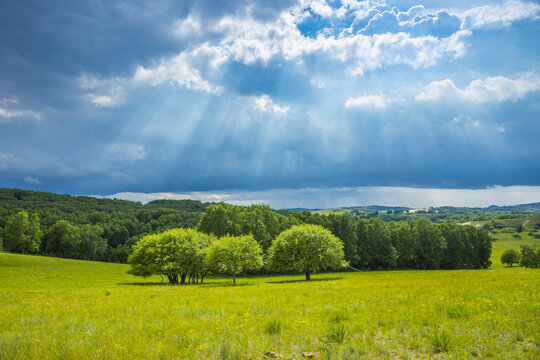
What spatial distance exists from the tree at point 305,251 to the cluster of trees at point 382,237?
30.3m

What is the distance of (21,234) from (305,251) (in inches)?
4400

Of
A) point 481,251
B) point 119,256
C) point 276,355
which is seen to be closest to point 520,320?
point 276,355

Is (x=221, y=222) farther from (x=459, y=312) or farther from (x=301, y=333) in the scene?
(x=459, y=312)

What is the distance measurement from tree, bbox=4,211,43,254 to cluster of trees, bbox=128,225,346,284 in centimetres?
8837

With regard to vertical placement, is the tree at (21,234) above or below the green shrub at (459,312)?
below

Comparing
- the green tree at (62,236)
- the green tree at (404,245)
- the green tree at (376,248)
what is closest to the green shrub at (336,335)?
the green tree at (376,248)

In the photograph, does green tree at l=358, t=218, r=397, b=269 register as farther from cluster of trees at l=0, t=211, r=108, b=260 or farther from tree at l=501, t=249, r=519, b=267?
cluster of trees at l=0, t=211, r=108, b=260

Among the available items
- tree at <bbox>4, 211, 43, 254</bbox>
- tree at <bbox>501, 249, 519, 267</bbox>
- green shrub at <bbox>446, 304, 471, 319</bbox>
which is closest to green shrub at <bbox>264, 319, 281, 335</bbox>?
green shrub at <bbox>446, 304, 471, 319</bbox>

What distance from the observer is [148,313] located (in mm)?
13133

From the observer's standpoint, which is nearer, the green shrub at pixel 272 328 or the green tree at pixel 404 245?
the green shrub at pixel 272 328

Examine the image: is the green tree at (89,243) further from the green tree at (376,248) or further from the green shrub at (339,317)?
A: the green shrub at (339,317)

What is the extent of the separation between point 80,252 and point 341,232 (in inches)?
4541

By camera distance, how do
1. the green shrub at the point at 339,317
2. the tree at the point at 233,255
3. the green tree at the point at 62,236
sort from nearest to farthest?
the green shrub at the point at 339,317 → the tree at the point at 233,255 → the green tree at the point at 62,236

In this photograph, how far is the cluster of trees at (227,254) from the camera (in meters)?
39.8
